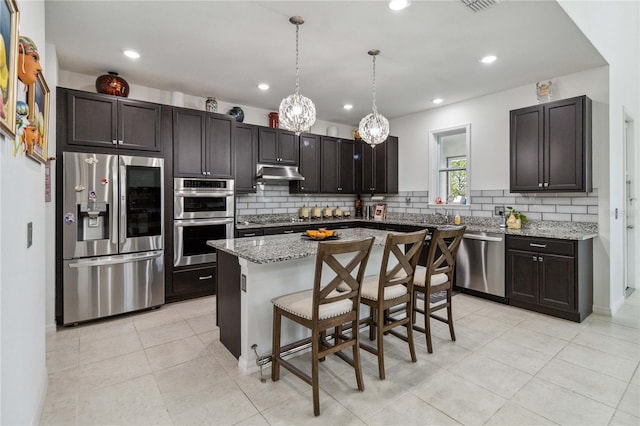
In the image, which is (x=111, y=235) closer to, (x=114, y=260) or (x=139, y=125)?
(x=114, y=260)

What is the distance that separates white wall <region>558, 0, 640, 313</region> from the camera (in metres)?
3.31

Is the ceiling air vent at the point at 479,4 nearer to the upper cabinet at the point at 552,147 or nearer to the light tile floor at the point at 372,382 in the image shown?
the upper cabinet at the point at 552,147

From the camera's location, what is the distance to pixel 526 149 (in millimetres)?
3998

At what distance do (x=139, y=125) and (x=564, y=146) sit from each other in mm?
4796

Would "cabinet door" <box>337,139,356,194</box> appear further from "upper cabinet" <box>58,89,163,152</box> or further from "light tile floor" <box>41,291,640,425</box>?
"light tile floor" <box>41,291,640,425</box>

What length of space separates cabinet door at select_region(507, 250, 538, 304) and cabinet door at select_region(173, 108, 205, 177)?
3931mm

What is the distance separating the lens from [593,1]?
9.89ft

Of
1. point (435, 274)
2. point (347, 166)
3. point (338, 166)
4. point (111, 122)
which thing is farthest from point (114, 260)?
point (347, 166)

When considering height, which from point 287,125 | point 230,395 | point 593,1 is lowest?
point 230,395

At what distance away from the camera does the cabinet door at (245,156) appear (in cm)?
470

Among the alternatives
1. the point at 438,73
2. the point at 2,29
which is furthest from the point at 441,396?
the point at 438,73

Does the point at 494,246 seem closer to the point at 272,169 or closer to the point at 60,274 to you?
the point at 272,169

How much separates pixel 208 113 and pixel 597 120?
4548 mm

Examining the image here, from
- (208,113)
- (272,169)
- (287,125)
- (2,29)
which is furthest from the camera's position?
(272,169)
